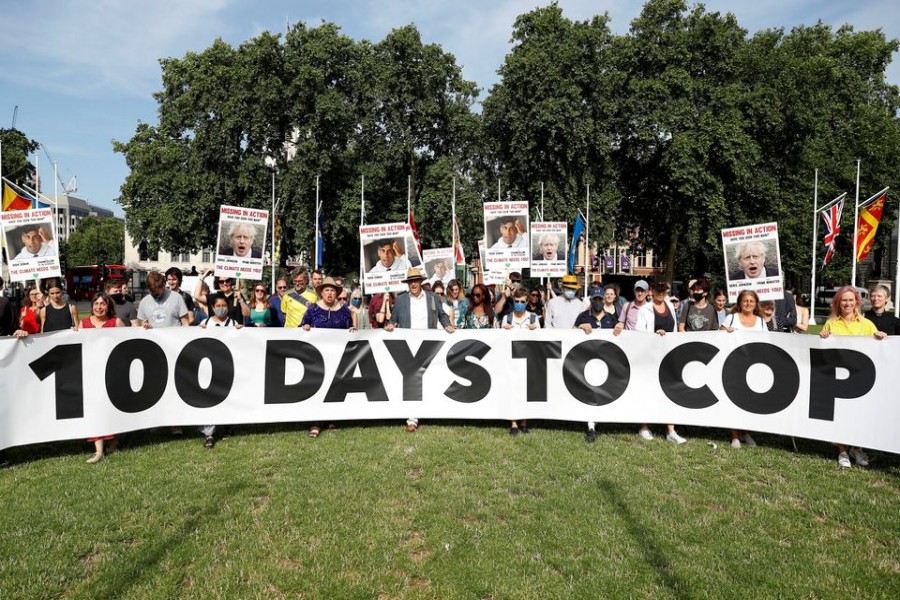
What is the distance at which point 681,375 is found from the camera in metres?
7.54

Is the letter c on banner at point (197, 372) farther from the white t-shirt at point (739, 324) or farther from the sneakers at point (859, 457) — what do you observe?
the sneakers at point (859, 457)

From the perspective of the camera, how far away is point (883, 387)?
655cm

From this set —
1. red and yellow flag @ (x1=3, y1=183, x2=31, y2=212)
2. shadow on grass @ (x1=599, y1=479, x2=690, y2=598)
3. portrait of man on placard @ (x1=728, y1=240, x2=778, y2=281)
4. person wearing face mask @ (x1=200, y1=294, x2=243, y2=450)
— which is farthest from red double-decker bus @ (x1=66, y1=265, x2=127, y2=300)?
shadow on grass @ (x1=599, y1=479, x2=690, y2=598)

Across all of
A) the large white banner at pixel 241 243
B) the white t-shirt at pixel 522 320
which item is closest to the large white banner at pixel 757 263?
the white t-shirt at pixel 522 320

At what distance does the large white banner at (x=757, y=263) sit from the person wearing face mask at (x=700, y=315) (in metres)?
0.92

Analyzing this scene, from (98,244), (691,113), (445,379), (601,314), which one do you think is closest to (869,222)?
(691,113)

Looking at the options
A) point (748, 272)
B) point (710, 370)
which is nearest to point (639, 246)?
point (748, 272)

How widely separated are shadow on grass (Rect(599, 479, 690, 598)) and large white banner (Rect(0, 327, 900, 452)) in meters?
2.11

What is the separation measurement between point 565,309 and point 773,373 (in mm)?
2918

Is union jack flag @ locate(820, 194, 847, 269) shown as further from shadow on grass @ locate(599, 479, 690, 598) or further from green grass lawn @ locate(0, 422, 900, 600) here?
shadow on grass @ locate(599, 479, 690, 598)

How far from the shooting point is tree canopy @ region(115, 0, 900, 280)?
30562mm

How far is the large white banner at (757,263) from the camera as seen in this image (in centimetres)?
934

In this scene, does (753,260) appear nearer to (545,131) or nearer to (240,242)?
(240,242)

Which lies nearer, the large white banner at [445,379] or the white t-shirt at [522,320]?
the large white banner at [445,379]
